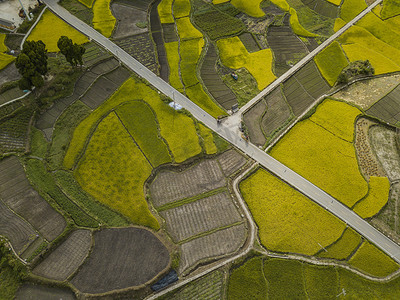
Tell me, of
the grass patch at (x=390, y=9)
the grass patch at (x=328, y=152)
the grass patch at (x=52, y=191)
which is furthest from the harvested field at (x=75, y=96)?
the grass patch at (x=390, y=9)

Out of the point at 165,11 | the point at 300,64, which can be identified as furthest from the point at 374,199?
the point at 165,11

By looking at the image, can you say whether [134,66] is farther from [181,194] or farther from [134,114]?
[181,194]

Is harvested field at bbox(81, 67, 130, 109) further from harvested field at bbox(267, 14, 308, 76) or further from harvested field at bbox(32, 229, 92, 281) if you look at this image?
harvested field at bbox(267, 14, 308, 76)

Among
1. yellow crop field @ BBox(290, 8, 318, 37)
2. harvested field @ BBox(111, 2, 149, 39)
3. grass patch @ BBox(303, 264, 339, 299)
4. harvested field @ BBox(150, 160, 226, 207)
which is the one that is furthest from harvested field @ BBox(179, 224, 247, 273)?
yellow crop field @ BBox(290, 8, 318, 37)

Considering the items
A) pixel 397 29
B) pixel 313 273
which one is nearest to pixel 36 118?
pixel 313 273

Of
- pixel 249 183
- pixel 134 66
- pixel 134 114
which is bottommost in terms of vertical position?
pixel 249 183

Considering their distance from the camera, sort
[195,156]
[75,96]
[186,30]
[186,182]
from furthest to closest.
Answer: [186,30] < [75,96] < [195,156] < [186,182]

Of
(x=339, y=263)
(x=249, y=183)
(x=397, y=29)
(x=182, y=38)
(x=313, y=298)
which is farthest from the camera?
(x=397, y=29)

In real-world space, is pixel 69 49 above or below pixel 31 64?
below

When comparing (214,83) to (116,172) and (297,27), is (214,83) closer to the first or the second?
(116,172)
